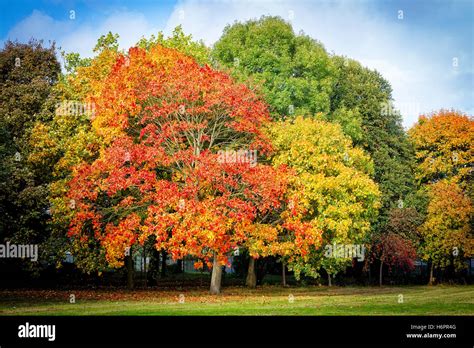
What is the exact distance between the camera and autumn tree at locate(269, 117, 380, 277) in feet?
109

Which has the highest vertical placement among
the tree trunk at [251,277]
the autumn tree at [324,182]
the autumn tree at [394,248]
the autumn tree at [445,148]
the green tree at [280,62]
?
the green tree at [280,62]

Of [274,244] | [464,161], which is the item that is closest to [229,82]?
[274,244]

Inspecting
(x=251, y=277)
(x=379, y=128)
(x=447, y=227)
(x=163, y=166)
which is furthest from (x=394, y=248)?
(x=163, y=166)
